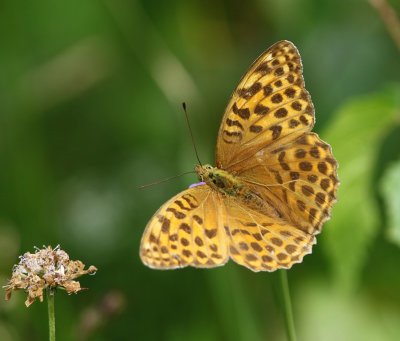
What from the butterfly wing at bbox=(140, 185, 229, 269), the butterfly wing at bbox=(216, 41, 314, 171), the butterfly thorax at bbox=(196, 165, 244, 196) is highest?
the butterfly wing at bbox=(216, 41, 314, 171)

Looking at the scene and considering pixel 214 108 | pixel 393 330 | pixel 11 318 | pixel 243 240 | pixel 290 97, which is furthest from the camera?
pixel 214 108

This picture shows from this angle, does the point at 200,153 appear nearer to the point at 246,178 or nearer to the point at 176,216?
the point at 246,178

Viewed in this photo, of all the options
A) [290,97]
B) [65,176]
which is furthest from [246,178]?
[65,176]

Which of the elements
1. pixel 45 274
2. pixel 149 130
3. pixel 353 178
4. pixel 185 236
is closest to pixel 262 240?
pixel 185 236

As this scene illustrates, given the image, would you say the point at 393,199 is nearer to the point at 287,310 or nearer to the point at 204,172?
the point at 204,172

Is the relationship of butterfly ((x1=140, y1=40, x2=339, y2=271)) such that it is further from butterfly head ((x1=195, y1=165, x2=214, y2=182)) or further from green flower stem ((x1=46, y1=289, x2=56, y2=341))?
green flower stem ((x1=46, y1=289, x2=56, y2=341))

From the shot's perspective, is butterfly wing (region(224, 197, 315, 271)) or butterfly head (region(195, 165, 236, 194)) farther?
butterfly head (region(195, 165, 236, 194))

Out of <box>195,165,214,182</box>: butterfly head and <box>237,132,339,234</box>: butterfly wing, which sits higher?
<box>195,165,214,182</box>: butterfly head

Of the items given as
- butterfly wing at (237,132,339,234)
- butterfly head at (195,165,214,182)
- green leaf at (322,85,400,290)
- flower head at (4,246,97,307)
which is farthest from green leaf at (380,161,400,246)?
flower head at (4,246,97,307)
